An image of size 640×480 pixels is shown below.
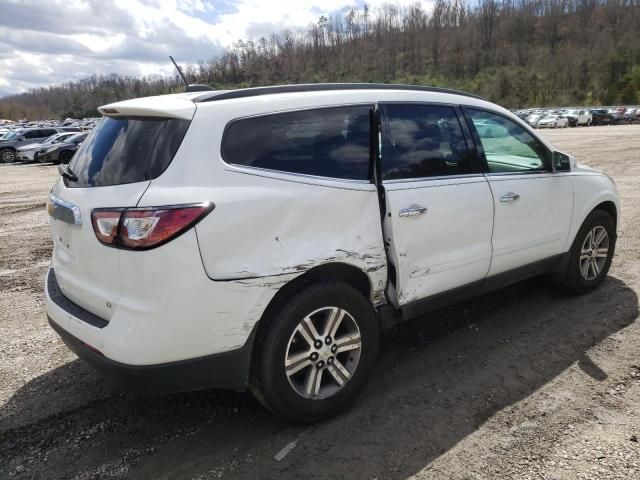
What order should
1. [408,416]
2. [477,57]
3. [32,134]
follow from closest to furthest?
[408,416] → [32,134] → [477,57]

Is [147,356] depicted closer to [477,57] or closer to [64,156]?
[64,156]

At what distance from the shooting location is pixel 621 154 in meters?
17.3

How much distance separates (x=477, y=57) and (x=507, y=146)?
118551 millimetres

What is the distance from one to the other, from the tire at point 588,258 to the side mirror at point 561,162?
0.56 m

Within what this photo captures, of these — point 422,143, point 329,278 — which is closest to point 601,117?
point 422,143

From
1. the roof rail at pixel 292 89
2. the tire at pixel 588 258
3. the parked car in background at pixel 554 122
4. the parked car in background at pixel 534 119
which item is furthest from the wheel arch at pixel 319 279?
the parked car in background at pixel 534 119

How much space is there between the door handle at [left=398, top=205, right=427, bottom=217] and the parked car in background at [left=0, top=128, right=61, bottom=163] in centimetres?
3043

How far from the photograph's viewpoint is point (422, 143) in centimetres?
337

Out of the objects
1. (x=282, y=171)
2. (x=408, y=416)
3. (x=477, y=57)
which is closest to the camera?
(x=282, y=171)

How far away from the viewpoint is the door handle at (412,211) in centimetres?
308

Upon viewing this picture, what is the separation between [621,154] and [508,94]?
78.0m

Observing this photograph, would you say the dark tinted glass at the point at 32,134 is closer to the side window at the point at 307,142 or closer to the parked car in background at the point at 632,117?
the side window at the point at 307,142

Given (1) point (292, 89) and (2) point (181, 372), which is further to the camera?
(1) point (292, 89)

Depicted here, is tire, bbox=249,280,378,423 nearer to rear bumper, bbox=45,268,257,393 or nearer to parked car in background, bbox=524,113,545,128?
rear bumper, bbox=45,268,257,393
